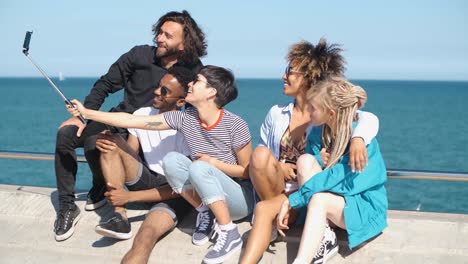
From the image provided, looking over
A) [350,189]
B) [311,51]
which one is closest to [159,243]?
[350,189]

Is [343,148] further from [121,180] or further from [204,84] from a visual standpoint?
[121,180]

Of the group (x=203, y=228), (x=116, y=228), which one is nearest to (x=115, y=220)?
(x=116, y=228)

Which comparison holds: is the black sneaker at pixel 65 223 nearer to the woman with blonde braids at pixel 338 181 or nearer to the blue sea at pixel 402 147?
the woman with blonde braids at pixel 338 181

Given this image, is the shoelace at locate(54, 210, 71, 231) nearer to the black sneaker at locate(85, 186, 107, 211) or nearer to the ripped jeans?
the black sneaker at locate(85, 186, 107, 211)

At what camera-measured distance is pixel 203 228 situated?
15.3 feet

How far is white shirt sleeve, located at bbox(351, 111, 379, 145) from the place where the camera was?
410cm

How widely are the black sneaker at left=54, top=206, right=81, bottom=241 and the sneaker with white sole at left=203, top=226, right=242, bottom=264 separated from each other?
122cm

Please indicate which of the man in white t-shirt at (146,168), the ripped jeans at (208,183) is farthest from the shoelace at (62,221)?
the ripped jeans at (208,183)

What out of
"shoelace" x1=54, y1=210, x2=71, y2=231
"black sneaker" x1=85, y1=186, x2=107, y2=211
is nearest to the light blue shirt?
"black sneaker" x1=85, y1=186, x2=107, y2=211

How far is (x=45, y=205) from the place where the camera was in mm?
5426

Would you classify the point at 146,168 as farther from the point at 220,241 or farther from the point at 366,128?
the point at 366,128

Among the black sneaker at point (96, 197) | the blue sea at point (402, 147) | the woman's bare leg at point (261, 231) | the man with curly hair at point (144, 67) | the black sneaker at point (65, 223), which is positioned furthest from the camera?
the blue sea at point (402, 147)

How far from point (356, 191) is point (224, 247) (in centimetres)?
95

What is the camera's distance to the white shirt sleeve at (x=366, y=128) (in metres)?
4.10
